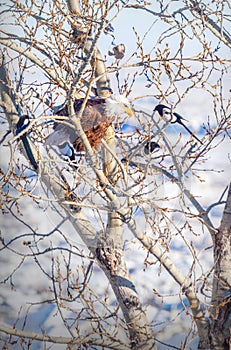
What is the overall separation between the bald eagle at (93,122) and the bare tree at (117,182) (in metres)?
0.01

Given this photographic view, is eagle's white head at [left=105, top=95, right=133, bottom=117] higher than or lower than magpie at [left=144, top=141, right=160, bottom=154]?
higher

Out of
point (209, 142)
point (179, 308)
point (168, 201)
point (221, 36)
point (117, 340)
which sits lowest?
point (117, 340)

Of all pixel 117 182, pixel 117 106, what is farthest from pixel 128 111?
pixel 117 182

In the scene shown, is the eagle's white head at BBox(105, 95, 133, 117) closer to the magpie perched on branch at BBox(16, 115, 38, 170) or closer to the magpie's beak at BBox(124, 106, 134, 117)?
the magpie's beak at BBox(124, 106, 134, 117)

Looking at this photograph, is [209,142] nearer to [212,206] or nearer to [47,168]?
[212,206]

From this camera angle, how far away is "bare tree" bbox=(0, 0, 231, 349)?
1048 mm

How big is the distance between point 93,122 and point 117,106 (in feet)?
0.20

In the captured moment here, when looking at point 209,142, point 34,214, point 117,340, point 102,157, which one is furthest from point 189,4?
→ point 117,340

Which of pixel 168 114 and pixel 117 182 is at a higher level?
pixel 168 114

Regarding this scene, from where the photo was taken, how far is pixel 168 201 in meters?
1.06

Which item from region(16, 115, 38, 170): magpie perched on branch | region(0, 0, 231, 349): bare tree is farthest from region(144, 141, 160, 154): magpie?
region(16, 115, 38, 170): magpie perched on branch

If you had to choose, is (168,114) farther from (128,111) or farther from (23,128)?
(23,128)

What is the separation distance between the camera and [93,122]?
100cm

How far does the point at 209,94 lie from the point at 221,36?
0.14 meters
